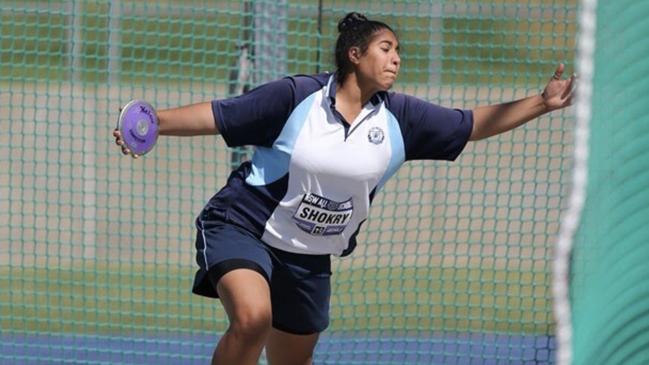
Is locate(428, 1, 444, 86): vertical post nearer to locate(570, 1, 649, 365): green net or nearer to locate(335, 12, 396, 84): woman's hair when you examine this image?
locate(335, 12, 396, 84): woman's hair

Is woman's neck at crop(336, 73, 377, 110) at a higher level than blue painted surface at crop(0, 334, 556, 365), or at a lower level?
higher

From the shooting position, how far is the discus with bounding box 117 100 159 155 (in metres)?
4.82

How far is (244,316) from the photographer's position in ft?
15.3

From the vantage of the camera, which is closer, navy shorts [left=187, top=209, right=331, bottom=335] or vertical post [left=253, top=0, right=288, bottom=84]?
navy shorts [left=187, top=209, right=331, bottom=335]

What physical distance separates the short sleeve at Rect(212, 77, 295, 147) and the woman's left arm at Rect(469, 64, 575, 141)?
804 millimetres

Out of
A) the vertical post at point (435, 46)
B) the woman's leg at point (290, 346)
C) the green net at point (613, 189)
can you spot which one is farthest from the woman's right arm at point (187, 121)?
the vertical post at point (435, 46)

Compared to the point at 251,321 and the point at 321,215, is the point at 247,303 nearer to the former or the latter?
the point at 251,321

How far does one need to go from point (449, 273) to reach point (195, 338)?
1.85m

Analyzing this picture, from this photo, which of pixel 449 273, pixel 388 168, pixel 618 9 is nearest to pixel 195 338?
pixel 449 273

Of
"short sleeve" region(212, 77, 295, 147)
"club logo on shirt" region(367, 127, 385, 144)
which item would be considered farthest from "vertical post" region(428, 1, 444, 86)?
"short sleeve" region(212, 77, 295, 147)

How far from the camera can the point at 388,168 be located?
5.09 meters

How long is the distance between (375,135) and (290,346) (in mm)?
934

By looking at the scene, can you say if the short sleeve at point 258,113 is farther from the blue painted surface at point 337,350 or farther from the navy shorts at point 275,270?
the blue painted surface at point 337,350

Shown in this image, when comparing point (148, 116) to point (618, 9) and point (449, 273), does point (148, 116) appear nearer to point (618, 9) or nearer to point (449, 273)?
point (618, 9)
